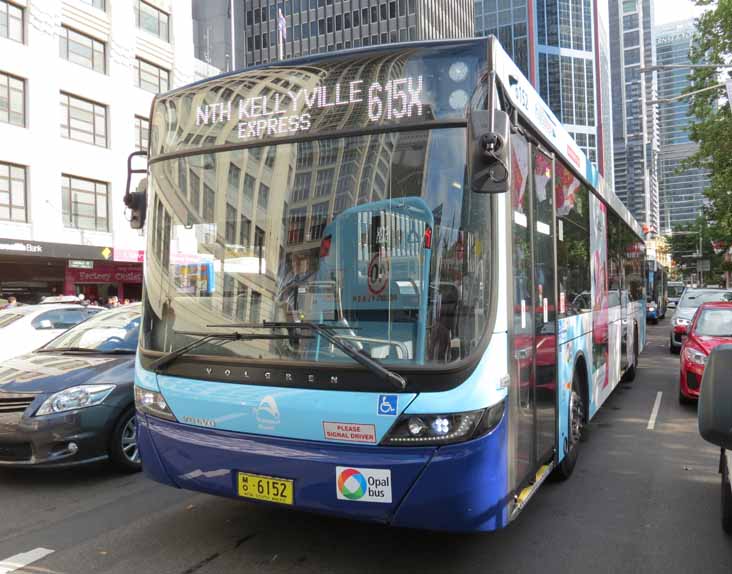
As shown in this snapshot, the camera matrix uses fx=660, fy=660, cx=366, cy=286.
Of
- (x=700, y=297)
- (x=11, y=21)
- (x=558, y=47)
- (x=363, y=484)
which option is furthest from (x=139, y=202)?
(x=558, y=47)

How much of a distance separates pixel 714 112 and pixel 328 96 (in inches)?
1097

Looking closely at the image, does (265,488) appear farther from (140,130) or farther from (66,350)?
(140,130)

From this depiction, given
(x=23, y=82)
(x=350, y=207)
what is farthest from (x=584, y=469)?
(x=23, y=82)

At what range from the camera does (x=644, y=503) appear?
5.13 metres

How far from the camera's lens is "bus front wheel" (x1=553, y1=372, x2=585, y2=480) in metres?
5.63

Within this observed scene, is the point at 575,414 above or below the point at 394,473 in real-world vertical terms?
below

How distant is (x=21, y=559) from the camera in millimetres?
4133

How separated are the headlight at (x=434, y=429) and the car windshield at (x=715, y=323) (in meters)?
7.29

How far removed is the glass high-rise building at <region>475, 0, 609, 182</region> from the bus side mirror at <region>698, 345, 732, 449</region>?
97.1 metres

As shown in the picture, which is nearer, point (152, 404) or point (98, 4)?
point (152, 404)

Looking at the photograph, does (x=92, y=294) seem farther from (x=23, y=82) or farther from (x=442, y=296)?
(x=442, y=296)

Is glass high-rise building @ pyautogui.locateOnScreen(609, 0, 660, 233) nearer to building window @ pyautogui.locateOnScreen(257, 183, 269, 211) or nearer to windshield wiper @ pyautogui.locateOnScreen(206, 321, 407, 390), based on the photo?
building window @ pyautogui.locateOnScreen(257, 183, 269, 211)

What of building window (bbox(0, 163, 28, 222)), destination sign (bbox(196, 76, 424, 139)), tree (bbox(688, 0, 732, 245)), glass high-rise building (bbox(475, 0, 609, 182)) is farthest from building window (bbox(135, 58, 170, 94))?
glass high-rise building (bbox(475, 0, 609, 182))

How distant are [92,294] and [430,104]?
105 ft
